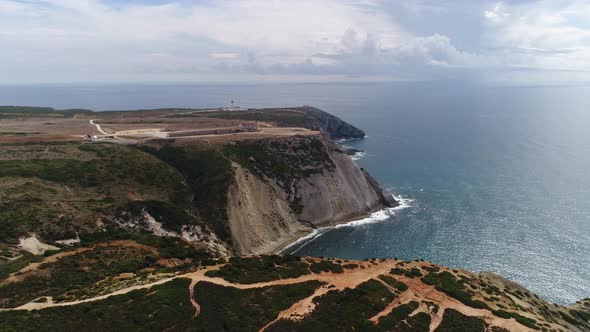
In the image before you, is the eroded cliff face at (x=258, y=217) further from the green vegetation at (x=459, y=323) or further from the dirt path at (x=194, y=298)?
the green vegetation at (x=459, y=323)

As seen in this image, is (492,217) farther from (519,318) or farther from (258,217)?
(258,217)

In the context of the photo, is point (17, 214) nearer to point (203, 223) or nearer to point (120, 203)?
point (120, 203)

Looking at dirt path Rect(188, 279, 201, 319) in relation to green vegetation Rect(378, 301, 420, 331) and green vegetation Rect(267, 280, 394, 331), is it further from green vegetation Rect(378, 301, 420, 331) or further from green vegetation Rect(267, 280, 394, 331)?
green vegetation Rect(378, 301, 420, 331)

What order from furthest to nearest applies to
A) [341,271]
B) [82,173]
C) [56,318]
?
1. [82,173]
2. [341,271]
3. [56,318]

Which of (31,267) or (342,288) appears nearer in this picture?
(31,267)

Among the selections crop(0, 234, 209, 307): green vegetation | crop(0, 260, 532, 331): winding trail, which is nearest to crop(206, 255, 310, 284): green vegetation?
crop(0, 260, 532, 331): winding trail

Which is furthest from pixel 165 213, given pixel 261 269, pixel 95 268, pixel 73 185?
pixel 261 269

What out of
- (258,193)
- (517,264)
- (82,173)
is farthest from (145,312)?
(517,264)
